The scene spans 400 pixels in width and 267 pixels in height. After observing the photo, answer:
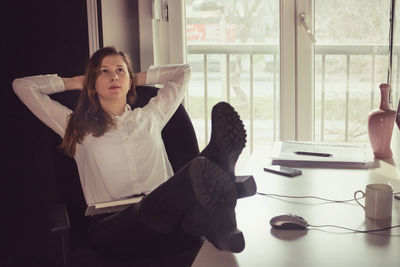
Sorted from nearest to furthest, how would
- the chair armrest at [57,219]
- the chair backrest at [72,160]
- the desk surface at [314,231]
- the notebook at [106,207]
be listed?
1. the desk surface at [314,231]
2. the chair armrest at [57,219]
3. the notebook at [106,207]
4. the chair backrest at [72,160]

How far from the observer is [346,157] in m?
1.70

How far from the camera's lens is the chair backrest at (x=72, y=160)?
1.64m

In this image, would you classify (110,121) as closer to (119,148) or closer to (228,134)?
(119,148)

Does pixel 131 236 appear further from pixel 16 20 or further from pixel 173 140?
pixel 16 20

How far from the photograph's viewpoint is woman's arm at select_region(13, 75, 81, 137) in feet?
5.85

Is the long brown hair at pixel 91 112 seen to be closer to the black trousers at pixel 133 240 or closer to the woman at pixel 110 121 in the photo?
the woman at pixel 110 121

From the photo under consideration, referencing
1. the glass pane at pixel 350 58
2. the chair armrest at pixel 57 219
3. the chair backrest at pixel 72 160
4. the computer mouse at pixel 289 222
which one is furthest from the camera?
the glass pane at pixel 350 58

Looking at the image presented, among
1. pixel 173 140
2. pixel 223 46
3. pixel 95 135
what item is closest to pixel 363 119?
pixel 223 46

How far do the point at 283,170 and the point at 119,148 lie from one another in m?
0.62

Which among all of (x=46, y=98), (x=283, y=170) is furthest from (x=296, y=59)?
(x=46, y=98)

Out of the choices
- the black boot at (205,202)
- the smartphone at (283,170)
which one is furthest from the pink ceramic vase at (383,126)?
the black boot at (205,202)

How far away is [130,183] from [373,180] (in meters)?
0.86

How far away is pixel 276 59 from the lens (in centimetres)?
249

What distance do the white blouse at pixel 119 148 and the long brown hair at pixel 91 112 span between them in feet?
0.10
